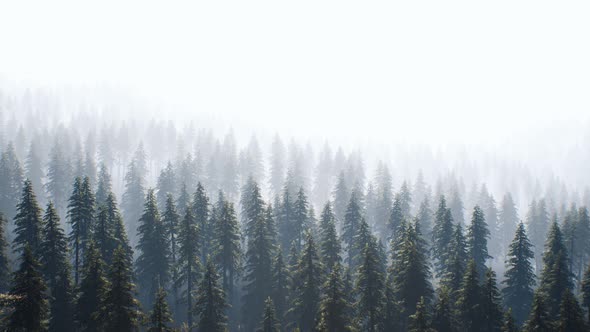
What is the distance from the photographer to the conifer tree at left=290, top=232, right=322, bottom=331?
120 feet

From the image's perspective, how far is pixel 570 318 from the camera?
30.5 m

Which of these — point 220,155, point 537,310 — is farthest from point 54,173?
point 537,310

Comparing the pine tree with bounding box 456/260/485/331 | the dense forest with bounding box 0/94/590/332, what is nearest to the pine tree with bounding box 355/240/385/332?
the dense forest with bounding box 0/94/590/332

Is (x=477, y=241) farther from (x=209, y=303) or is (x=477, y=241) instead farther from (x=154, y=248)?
(x=154, y=248)

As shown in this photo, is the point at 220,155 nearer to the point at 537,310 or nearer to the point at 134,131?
the point at 134,131

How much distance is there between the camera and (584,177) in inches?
6353

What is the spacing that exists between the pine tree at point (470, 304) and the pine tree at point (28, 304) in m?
32.7

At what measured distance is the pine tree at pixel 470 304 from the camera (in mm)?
33688

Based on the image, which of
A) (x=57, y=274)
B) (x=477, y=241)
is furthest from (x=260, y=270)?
(x=477, y=241)

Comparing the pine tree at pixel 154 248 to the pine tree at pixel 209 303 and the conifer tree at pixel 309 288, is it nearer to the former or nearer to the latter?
the pine tree at pixel 209 303

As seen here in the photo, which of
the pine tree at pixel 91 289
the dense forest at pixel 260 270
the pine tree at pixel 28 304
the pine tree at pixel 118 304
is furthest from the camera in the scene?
the pine tree at pixel 91 289

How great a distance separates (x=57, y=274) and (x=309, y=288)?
22.8m

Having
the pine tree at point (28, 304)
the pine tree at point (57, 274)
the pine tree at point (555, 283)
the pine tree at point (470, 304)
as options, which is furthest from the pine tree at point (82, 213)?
the pine tree at point (555, 283)

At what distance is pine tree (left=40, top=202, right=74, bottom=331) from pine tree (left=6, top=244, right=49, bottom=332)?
533 cm
